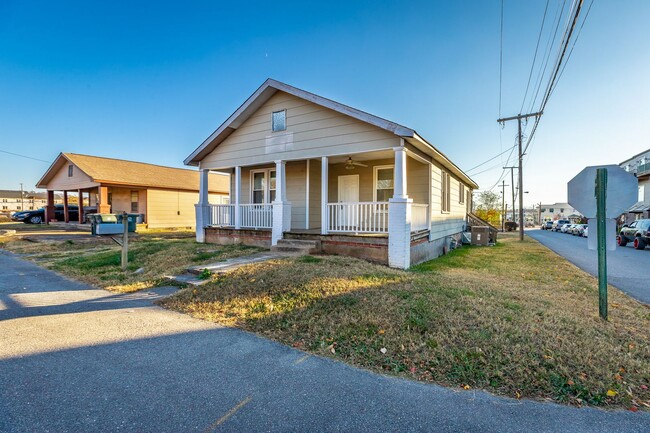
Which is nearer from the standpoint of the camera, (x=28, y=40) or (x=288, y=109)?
(x=288, y=109)

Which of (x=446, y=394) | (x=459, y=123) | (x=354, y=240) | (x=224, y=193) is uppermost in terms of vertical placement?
(x=459, y=123)

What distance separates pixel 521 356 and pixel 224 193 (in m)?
25.6

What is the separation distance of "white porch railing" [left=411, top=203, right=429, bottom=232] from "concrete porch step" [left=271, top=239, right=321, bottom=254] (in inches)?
110

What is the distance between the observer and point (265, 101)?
1054 cm

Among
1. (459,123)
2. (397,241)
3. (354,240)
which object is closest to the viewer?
(397,241)

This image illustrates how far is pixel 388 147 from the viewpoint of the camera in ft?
26.9

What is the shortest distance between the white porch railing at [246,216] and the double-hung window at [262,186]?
1004 millimetres

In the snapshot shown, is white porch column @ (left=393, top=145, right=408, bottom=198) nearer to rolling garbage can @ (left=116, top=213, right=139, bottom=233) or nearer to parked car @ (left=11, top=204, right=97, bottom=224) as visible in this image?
rolling garbage can @ (left=116, top=213, right=139, bottom=233)

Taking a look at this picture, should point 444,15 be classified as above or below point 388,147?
above

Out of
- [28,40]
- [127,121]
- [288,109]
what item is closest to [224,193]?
[127,121]

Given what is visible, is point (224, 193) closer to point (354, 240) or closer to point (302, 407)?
point (354, 240)

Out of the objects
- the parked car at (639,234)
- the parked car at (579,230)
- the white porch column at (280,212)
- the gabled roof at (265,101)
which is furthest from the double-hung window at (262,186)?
the parked car at (579,230)

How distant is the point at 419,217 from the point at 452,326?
6013 mm

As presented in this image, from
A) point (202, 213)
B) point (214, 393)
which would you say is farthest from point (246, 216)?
point (214, 393)
